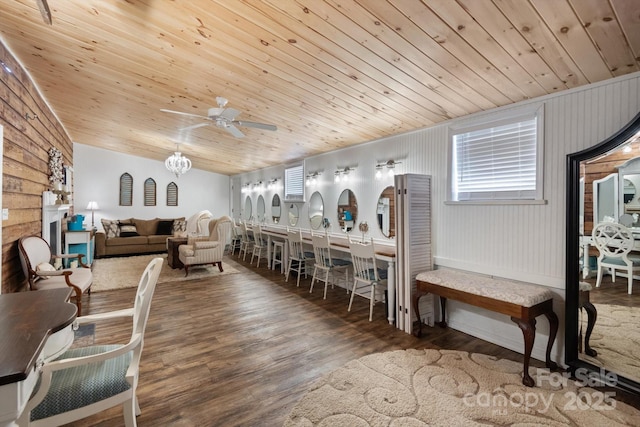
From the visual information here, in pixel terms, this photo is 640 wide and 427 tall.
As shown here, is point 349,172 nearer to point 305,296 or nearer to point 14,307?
point 305,296

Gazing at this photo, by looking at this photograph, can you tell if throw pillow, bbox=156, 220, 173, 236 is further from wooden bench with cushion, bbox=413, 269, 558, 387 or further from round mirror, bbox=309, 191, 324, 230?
wooden bench with cushion, bbox=413, 269, 558, 387

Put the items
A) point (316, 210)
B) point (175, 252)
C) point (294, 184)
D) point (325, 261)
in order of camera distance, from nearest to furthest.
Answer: point (325, 261), point (316, 210), point (175, 252), point (294, 184)

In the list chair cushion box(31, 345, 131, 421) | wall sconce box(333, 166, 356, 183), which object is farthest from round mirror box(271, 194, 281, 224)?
chair cushion box(31, 345, 131, 421)

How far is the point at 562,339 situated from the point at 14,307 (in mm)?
3917

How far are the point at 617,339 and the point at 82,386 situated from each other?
3443 mm

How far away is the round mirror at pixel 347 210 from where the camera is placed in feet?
15.6

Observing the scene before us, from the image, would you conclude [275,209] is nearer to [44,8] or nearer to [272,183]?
[272,183]

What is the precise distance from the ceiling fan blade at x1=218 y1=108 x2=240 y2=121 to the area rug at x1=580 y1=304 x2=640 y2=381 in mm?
3595

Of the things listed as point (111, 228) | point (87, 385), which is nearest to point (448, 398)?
point (87, 385)

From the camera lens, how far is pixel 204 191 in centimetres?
951

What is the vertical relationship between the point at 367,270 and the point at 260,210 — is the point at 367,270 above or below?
below

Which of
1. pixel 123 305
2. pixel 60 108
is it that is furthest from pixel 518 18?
pixel 60 108

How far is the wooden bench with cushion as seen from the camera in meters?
2.28

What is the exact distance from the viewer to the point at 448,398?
6.76 ft
